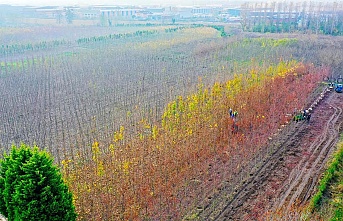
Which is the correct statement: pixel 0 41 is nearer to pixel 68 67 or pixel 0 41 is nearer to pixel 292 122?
pixel 68 67

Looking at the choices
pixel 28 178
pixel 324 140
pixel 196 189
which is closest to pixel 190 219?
pixel 196 189

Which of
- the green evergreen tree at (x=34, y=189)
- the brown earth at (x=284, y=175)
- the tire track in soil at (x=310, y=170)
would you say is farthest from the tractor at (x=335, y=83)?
the green evergreen tree at (x=34, y=189)

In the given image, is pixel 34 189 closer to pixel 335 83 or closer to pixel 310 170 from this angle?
pixel 310 170

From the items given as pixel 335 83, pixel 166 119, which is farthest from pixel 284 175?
pixel 335 83

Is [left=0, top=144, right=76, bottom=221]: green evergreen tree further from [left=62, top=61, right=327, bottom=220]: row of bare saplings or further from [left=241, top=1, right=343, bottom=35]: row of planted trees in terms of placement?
[left=241, top=1, right=343, bottom=35]: row of planted trees

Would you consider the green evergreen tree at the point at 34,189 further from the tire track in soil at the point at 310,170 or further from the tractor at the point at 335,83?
the tractor at the point at 335,83
